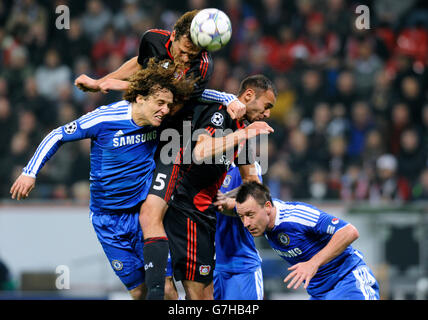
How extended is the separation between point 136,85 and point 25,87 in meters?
7.85

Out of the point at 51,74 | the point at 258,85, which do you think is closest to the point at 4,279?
the point at 51,74

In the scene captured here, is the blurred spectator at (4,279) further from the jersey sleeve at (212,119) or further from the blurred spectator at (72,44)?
the blurred spectator at (72,44)

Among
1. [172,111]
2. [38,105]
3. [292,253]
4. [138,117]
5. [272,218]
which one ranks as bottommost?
[292,253]

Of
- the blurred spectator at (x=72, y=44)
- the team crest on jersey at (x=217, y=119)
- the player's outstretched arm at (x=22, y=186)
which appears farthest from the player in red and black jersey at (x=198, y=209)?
the blurred spectator at (x=72, y=44)

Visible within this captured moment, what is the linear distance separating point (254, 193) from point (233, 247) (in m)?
1.10

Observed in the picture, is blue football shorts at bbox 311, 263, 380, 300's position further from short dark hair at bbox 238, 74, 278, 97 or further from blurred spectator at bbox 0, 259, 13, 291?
blurred spectator at bbox 0, 259, 13, 291

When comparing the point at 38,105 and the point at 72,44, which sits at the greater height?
the point at 72,44

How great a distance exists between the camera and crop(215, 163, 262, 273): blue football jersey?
7.00 m

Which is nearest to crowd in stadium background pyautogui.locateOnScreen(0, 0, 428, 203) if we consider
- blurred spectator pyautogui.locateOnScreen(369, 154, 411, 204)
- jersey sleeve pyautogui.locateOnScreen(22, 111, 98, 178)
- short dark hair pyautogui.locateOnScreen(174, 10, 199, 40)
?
blurred spectator pyautogui.locateOnScreen(369, 154, 411, 204)

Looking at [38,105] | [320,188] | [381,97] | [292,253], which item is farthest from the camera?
[38,105]

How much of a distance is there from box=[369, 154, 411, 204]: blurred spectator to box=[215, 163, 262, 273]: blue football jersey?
4.79 metres

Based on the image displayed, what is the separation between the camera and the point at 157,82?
237 inches

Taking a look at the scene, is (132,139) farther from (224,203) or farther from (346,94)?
(346,94)
